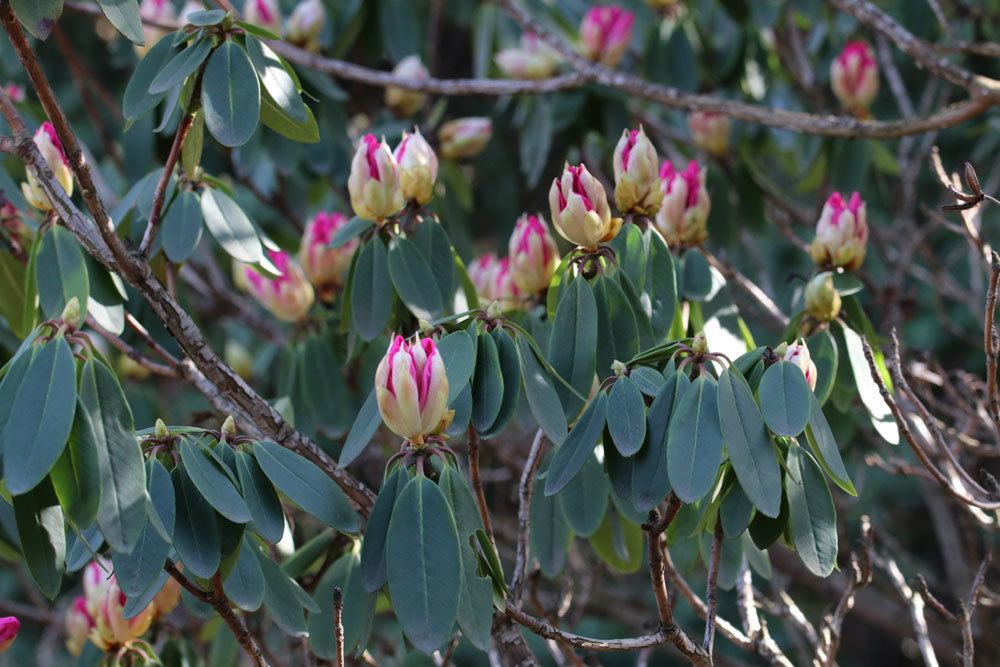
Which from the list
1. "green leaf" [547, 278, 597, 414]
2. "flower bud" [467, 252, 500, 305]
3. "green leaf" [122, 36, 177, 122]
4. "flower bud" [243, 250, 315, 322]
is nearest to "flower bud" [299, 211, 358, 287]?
"flower bud" [243, 250, 315, 322]

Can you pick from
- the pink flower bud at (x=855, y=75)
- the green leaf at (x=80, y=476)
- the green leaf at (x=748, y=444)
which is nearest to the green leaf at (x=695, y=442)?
the green leaf at (x=748, y=444)

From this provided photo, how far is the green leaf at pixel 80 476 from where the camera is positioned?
95 cm

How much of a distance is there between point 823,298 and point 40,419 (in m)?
0.99

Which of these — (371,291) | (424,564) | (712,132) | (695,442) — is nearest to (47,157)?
(371,291)

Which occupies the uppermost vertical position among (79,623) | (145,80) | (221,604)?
(145,80)

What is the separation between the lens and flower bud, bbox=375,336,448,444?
3.55 ft

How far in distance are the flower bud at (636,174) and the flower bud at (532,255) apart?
0.13 metres

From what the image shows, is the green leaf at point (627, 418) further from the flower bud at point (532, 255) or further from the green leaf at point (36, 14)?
the green leaf at point (36, 14)

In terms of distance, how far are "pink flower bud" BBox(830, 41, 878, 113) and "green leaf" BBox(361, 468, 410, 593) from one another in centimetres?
158

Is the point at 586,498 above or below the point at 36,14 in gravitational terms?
below

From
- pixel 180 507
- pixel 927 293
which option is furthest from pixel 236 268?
pixel 927 293

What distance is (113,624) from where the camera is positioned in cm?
153

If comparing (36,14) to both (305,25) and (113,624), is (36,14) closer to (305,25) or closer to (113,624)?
(113,624)

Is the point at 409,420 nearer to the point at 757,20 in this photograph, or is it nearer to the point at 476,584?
the point at 476,584
